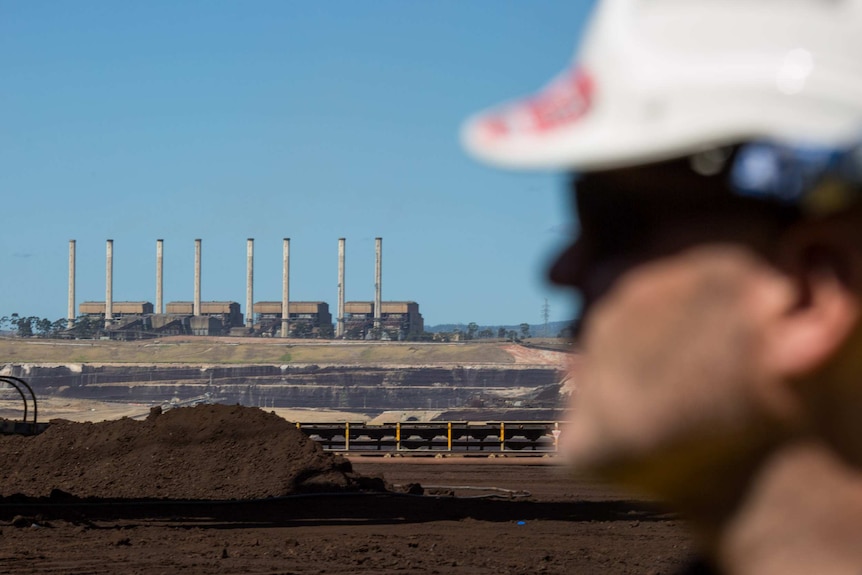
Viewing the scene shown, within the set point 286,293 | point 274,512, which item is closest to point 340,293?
point 286,293

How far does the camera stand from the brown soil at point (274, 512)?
48.7 feet

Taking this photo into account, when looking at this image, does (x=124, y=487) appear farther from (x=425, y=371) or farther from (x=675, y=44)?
(x=425, y=371)

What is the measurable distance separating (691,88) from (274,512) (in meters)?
20.0

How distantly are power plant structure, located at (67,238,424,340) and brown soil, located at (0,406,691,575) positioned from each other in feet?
283

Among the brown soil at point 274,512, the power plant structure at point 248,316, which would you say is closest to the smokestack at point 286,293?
the power plant structure at point 248,316

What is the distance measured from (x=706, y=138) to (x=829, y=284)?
0.16 m

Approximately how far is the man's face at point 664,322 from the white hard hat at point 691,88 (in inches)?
2.6

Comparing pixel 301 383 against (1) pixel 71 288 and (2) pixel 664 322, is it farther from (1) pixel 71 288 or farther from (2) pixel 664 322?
(2) pixel 664 322

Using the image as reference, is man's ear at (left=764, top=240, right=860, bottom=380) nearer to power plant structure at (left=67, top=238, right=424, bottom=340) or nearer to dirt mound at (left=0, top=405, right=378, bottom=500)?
dirt mound at (left=0, top=405, right=378, bottom=500)

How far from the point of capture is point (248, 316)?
4628 inches

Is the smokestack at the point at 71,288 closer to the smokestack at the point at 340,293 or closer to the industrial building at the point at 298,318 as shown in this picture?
the industrial building at the point at 298,318

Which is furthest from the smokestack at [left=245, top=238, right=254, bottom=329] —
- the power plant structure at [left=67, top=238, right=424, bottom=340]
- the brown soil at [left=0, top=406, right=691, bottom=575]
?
the brown soil at [left=0, top=406, right=691, bottom=575]

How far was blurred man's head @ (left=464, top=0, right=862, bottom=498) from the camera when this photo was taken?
3.19 ft

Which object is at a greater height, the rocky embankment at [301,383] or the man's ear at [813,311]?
the man's ear at [813,311]
